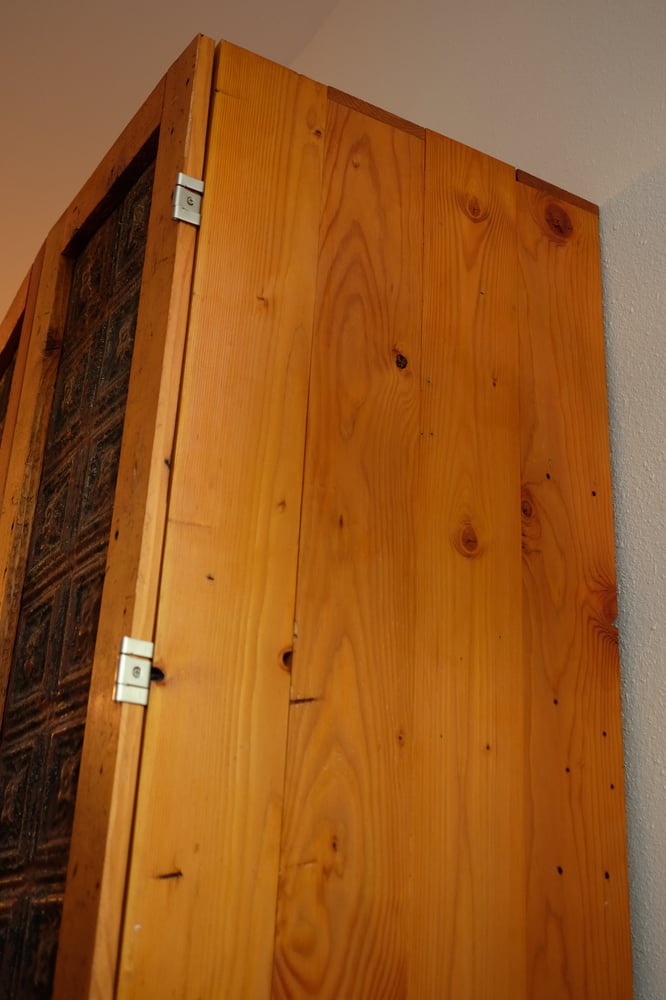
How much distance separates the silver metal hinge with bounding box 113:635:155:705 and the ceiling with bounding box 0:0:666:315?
42.1 inches

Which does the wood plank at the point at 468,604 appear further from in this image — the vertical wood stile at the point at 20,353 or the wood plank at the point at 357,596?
the vertical wood stile at the point at 20,353

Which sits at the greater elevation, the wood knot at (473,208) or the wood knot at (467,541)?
the wood knot at (473,208)

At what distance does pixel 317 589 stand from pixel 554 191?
810 mm

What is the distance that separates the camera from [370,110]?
1.57 meters

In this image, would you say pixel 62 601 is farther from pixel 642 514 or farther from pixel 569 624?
pixel 642 514

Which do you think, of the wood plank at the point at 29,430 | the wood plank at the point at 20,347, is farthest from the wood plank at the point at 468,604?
the wood plank at the point at 20,347

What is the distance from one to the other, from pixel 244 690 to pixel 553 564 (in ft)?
1.63

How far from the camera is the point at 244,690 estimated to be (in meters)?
1.21

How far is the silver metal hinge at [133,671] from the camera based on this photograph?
3.76 ft

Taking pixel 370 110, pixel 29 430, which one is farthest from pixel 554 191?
pixel 29 430

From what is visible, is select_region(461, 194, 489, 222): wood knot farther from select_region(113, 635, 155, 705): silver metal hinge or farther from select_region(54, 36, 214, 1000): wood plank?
select_region(113, 635, 155, 705): silver metal hinge

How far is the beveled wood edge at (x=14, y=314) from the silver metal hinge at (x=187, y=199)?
0.71 meters

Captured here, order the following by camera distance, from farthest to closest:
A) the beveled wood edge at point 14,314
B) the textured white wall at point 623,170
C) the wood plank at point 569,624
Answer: the beveled wood edge at point 14,314
the textured white wall at point 623,170
the wood plank at point 569,624

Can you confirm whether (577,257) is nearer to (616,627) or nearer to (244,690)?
(616,627)
